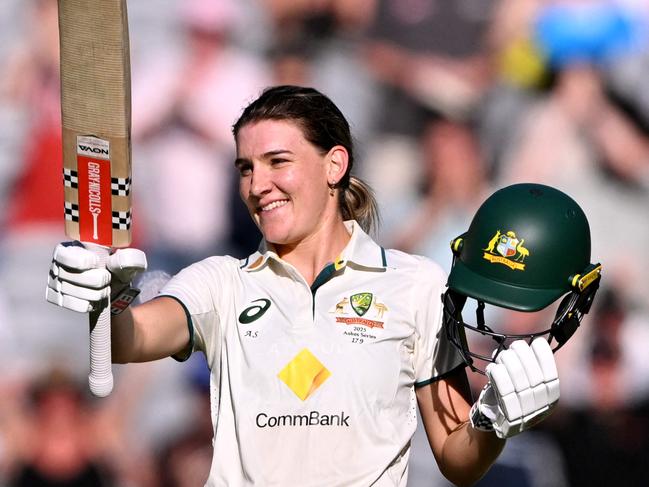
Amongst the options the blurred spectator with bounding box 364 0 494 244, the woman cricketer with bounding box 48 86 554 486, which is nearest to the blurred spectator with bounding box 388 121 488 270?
the blurred spectator with bounding box 364 0 494 244

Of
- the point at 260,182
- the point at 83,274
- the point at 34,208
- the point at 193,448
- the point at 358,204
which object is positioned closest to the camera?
the point at 83,274

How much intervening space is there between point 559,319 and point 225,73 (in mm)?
2814

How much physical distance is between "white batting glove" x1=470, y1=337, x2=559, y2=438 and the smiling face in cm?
64

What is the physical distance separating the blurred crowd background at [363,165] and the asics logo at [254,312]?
221cm

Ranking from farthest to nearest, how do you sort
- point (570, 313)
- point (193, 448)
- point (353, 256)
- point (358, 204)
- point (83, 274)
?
point (193, 448) < point (358, 204) < point (353, 256) < point (570, 313) < point (83, 274)

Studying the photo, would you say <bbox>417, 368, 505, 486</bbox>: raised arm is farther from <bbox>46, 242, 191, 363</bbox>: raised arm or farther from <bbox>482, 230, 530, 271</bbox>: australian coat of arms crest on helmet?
<bbox>46, 242, 191, 363</bbox>: raised arm

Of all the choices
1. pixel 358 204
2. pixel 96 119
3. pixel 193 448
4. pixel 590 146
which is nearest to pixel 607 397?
pixel 590 146

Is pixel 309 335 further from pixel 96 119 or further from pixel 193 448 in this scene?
pixel 193 448

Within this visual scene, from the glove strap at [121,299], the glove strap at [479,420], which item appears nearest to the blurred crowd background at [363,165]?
the glove strap at [479,420]

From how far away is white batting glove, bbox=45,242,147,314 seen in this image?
235 cm

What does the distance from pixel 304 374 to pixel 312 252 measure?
352 mm

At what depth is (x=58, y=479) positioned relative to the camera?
4.94 m

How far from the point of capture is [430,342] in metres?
2.78

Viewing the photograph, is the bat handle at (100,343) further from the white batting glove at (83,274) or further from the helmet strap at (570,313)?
the helmet strap at (570,313)
